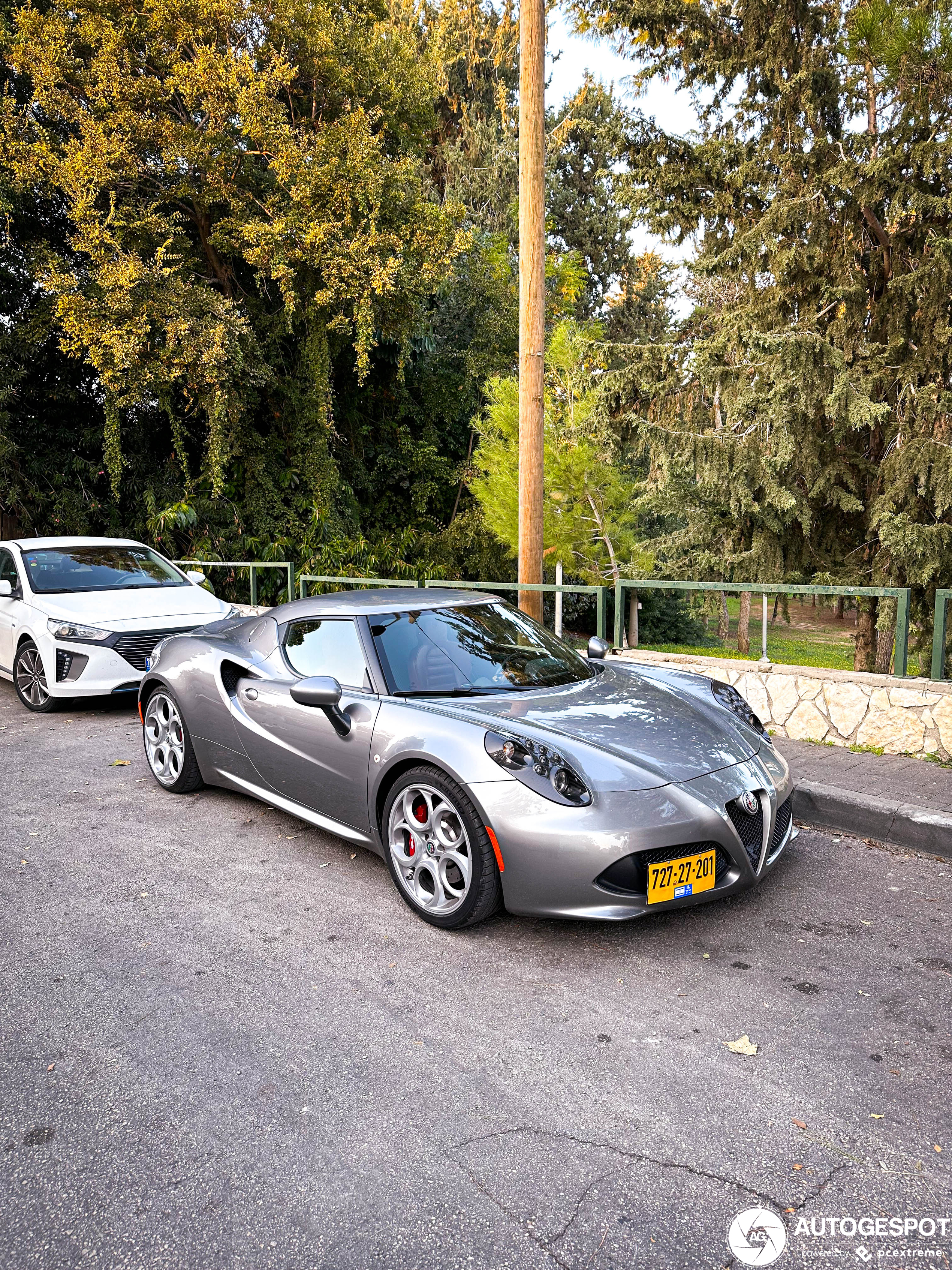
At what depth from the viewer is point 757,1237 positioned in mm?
2006

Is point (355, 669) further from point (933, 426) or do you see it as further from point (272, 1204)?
point (933, 426)

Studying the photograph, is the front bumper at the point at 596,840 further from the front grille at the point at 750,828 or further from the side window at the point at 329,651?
the side window at the point at 329,651

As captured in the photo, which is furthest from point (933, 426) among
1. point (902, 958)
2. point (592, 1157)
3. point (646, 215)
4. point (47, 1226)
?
point (47, 1226)

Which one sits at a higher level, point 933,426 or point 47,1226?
point 933,426

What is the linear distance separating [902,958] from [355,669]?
2593mm

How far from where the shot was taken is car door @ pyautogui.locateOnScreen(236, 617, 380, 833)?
406 centimetres

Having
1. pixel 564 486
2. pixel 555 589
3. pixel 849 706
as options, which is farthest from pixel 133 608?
pixel 564 486

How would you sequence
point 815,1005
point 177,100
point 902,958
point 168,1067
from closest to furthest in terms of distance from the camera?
point 168,1067, point 815,1005, point 902,958, point 177,100

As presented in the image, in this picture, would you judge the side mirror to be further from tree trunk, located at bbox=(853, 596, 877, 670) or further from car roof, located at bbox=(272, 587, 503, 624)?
tree trunk, located at bbox=(853, 596, 877, 670)

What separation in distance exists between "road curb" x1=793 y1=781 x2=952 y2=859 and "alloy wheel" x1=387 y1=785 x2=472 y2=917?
2.19 metres

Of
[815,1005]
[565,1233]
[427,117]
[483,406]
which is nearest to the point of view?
[565,1233]

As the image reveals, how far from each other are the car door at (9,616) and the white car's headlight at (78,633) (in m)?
0.77

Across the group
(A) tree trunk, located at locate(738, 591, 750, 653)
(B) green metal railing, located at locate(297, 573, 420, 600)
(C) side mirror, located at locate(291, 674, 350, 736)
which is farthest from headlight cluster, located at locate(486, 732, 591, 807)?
(A) tree trunk, located at locate(738, 591, 750, 653)

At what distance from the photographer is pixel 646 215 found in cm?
1362
